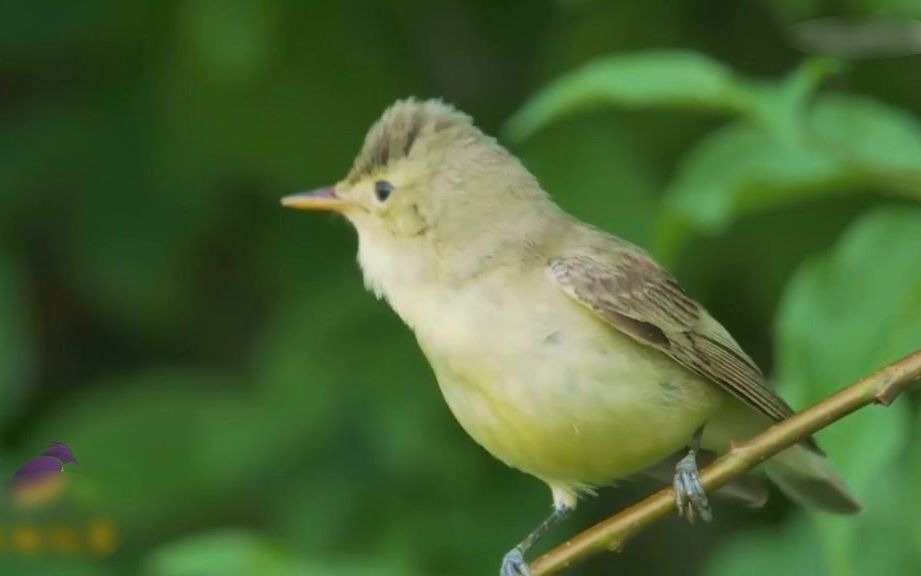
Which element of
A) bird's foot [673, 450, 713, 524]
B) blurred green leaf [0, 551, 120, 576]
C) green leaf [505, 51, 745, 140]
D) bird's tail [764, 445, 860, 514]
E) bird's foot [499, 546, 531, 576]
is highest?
green leaf [505, 51, 745, 140]

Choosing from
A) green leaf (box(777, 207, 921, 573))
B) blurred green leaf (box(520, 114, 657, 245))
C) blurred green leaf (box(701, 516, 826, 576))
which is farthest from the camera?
blurred green leaf (box(520, 114, 657, 245))

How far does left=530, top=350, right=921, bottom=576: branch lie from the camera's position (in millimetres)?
2332

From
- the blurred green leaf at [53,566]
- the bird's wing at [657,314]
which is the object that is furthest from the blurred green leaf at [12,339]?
the bird's wing at [657,314]

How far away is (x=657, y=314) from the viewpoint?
3.28m

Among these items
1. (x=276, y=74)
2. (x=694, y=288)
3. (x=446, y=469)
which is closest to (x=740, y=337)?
(x=694, y=288)

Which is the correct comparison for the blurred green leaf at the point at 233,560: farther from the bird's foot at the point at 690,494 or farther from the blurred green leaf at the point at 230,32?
the blurred green leaf at the point at 230,32

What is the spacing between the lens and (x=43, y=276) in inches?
205

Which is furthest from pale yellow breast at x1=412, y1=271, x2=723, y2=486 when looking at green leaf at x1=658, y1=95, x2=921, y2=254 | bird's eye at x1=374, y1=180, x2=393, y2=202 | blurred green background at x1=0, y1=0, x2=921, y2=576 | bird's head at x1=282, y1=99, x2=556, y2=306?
blurred green background at x1=0, y1=0, x2=921, y2=576

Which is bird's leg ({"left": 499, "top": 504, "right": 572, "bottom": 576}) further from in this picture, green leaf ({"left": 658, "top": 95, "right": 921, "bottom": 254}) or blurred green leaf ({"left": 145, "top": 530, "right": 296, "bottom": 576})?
green leaf ({"left": 658, "top": 95, "right": 921, "bottom": 254})

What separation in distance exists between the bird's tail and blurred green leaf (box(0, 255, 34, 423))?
2.00 meters

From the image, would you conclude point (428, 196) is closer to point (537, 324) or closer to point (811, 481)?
point (537, 324)

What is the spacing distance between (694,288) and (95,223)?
180cm

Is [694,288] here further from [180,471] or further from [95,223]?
[95,223]

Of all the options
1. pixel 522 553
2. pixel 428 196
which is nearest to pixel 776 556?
pixel 522 553
